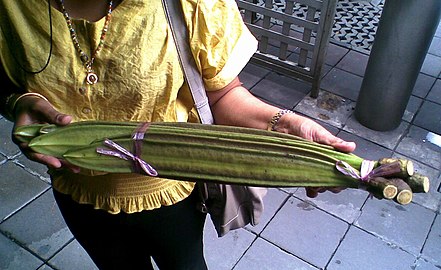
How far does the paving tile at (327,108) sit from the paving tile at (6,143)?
75.0 inches

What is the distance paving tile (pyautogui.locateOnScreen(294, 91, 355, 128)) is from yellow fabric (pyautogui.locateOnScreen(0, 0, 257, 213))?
2.15 meters

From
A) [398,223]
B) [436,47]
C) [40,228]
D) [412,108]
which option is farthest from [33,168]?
[436,47]

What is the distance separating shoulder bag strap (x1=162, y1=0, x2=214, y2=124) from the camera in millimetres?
1096

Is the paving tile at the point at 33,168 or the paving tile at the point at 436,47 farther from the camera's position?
the paving tile at the point at 436,47

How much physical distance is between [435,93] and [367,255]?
171 centimetres

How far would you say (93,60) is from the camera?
1074 mm

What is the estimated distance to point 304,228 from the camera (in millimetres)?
2471

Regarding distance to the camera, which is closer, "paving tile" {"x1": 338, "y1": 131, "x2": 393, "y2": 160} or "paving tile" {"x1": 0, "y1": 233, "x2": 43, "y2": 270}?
"paving tile" {"x1": 0, "y1": 233, "x2": 43, "y2": 270}

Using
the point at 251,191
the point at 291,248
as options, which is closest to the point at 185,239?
the point at 251,191

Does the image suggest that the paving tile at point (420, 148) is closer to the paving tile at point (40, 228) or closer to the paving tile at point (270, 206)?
the paving tile at point (270, 206)

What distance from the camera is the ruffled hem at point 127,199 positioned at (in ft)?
4.01

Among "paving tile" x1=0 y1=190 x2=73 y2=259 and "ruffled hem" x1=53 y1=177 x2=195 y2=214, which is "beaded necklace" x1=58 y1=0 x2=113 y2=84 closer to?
"ruffled hem" x1=53 y1=177 x2=195 y2=214

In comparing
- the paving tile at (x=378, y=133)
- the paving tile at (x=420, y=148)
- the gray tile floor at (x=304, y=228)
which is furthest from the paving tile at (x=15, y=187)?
the paving tile at (x=420, y=148)

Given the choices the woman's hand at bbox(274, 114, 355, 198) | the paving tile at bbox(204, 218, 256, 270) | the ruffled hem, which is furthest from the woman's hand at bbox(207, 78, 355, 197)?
the paving tile at bbox(204, 218, 256, 270)
